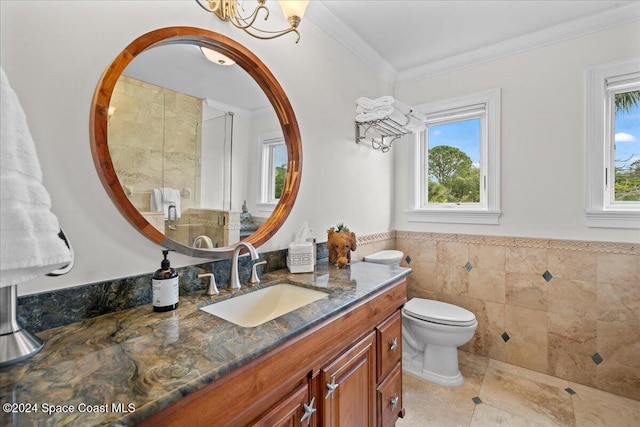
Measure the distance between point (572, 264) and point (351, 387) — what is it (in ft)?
6.12

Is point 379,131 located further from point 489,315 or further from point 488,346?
point 488,346

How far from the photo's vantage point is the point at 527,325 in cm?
216

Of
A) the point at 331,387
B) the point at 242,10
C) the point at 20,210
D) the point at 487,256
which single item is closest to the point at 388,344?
the point at 331,387

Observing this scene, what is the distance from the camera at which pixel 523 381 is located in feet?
6.70

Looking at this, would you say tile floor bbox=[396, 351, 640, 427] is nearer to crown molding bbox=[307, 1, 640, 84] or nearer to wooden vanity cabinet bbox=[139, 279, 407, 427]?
wooden vanity cabinet bbox=[139, 279, 407, 427]

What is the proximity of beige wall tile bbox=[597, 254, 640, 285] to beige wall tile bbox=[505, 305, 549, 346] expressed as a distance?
17.5 inches

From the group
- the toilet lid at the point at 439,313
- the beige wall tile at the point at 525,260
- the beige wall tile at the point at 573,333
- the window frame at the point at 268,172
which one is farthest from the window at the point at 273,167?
the beige wall tile at the point at 573,333

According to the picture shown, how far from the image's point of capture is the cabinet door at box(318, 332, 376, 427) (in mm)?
1033

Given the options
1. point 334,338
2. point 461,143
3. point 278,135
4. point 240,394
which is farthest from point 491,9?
point 240,394

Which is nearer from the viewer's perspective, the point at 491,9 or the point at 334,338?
the point at 334,338

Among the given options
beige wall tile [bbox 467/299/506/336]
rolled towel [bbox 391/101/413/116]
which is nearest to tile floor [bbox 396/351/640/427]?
beige wall tile [bbox 467/299/506/336]

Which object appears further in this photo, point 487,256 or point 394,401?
point 487,256

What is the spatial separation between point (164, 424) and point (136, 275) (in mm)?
603

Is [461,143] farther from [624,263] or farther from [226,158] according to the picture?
[226,158]
